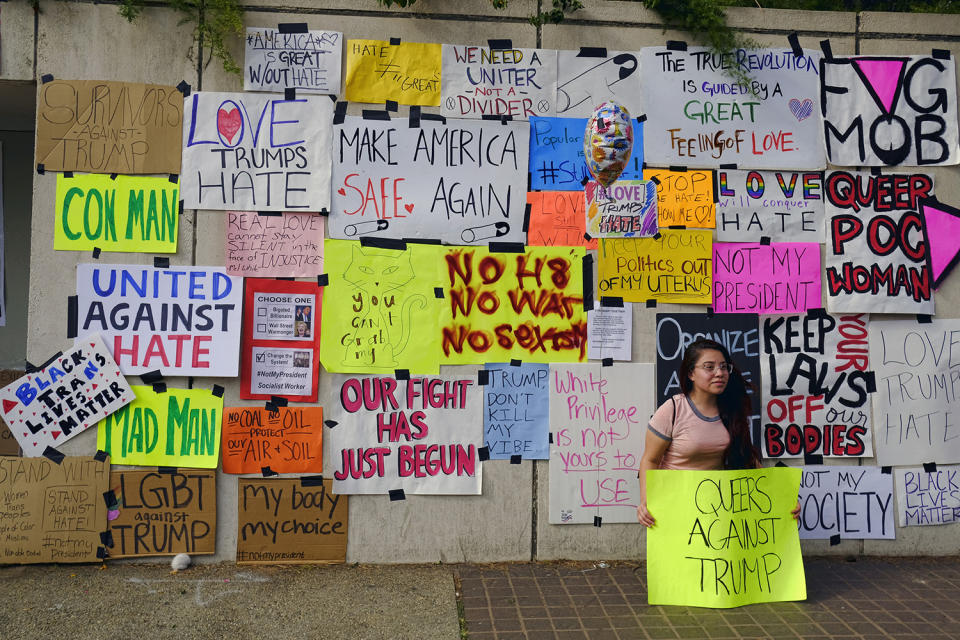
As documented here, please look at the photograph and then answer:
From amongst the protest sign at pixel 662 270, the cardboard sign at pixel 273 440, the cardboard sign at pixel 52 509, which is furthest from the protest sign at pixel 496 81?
the cardboard sign at pixel 52 509

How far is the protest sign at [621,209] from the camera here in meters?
5.01

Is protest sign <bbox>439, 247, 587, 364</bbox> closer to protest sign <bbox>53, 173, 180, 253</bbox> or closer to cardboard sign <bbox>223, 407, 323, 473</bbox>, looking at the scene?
cardboard sign <bbox>223, 407, 323, 473</bbox>

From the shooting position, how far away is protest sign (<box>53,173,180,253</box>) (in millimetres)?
5027

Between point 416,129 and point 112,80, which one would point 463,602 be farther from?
point 112,80

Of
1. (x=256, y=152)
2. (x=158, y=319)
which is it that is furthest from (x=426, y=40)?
(x=158, y=319)

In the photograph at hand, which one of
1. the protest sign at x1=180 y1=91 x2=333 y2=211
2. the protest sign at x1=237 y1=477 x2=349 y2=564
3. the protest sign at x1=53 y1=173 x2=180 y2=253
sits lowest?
the protest sign at x1=237 y1=477 x2=349 y2=564

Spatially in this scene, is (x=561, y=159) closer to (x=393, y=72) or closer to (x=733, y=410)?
(x=393, y=72)

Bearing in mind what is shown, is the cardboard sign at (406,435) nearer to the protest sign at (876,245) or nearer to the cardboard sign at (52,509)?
the cardboard sign at (52,509)

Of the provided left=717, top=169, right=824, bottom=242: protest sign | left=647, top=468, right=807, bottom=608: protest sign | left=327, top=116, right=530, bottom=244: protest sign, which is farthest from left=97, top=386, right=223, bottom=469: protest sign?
left=717, top=169, right=824, bottom=242: protest sign

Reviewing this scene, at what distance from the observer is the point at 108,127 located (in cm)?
505

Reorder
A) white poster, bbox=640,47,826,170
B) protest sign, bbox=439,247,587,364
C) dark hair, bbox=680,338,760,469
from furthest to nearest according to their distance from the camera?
white poster, bbox=640,47,826,170, protest sign, bbox=439,247,587,364, dark hair, bbox=680,338,760,469

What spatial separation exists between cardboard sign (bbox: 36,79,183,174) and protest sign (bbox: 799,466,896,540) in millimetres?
4883

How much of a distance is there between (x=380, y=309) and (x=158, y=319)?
4.76 feet

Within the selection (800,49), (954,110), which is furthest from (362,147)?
(954,110)
